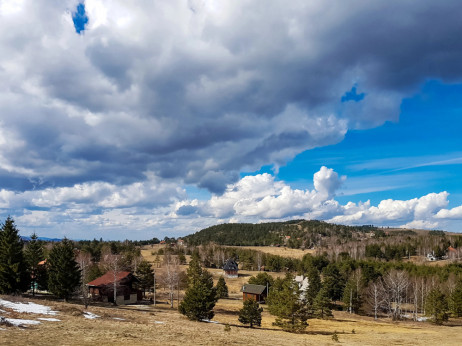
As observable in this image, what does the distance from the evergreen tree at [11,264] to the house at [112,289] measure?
1422 centimetres

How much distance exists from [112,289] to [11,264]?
19528 millimetres

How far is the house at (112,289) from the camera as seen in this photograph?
2532 inches

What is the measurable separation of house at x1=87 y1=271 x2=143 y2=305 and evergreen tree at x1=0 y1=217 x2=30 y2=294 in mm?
14216

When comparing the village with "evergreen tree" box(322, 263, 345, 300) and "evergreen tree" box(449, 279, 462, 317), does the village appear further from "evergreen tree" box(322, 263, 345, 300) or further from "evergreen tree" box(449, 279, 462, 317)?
"evergreen tree" box(322, 263, 345, 300)

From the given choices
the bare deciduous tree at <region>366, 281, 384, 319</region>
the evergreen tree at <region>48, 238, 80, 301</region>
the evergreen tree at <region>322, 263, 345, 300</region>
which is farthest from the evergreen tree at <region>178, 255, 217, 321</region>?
the evergreen tree at <region>322, 263, 345, 300</region>

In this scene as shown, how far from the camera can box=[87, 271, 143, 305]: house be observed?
211 ft

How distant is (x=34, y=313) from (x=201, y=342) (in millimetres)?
20750

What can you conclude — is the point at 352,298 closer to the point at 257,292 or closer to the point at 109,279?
the point at 257,292

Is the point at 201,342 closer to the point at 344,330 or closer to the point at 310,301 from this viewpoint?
the point at 344,330

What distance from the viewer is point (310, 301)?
77.9m

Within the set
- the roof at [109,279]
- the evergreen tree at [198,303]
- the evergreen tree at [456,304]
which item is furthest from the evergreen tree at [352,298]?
the roof at [109,279]

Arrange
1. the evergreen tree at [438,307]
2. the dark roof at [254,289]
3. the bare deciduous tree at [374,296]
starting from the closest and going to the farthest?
1. the evergreen tree at [438,307]
2. the bare deciduous tree at [374,296]
3. the dark roof at [254,289]

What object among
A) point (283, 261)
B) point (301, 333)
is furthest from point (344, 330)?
point (283, 261)

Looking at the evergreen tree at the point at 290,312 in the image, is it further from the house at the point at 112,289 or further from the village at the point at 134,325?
the house at the point at 112,289
